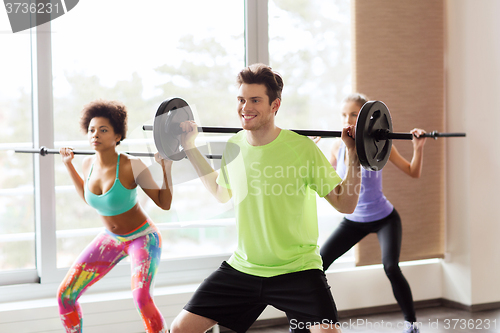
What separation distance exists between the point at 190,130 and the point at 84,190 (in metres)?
0.81

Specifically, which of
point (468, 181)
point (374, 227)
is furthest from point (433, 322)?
point (468, 181)

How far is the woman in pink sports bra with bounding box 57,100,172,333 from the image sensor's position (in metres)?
2.18

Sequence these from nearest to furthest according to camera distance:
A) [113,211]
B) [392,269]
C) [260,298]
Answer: [260,298] < [113,211] < [392,269]

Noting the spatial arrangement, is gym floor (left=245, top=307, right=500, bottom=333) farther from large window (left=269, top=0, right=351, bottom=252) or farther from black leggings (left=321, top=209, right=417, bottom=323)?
large window (left=269, top=0, right=351, bottom=252)

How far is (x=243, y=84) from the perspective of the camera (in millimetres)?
1825

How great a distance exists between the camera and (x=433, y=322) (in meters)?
3.06

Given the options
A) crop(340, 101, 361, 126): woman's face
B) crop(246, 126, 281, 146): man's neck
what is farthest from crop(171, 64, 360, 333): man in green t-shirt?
crop(340, 101, 361, 126): woman's face

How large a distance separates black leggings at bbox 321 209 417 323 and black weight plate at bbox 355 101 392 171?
851mm

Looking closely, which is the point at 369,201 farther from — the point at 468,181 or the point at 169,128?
the point at 169,128

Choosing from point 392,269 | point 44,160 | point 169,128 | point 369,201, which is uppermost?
point 169,128

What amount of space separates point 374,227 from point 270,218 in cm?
118

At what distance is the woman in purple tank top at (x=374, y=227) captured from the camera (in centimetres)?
268

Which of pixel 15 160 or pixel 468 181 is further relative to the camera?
pixel 468 181

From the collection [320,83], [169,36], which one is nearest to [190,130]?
[169,36]
